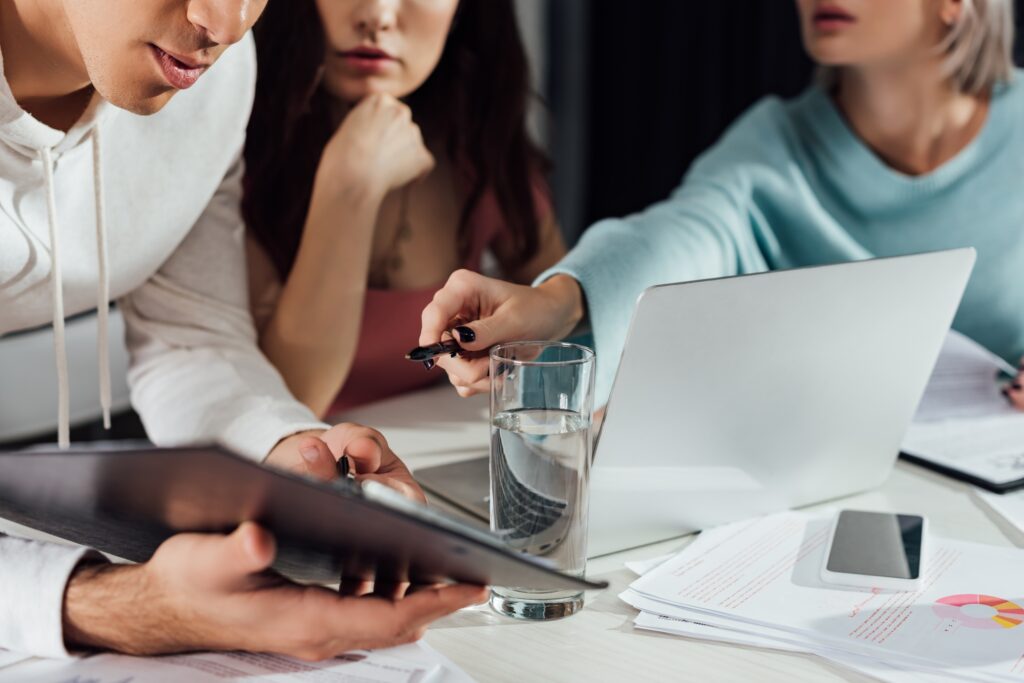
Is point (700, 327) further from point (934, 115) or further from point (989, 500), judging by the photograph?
point (934, 115)

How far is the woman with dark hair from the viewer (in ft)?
4.49

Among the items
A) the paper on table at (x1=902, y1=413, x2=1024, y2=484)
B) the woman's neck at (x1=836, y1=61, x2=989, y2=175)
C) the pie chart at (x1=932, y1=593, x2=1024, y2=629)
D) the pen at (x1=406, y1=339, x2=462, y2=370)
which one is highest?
the woman's neck at (x1=836, y1=61, x2=989, y2=175)

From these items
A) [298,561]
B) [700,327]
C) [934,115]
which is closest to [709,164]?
[934,115]

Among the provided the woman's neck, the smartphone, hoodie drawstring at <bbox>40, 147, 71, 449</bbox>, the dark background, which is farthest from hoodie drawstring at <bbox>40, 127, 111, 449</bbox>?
the dark background

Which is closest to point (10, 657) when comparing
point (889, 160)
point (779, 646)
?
point (779, 646)

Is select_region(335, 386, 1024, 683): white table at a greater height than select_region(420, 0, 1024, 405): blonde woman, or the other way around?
select_region(420, 0, 1024, 405): blonde woman

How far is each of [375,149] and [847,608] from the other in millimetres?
870

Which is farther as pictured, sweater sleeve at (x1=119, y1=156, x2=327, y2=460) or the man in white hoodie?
sweater sleeve at (x1=119, y1=156, x2=327, y2=460)

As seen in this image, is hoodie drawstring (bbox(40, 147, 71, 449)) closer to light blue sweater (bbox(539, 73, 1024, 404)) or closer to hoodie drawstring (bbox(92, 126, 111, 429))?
hoodie drawstring (bbox(92, 126, 111, 429))

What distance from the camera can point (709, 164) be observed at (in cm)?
159

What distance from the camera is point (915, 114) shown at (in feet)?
5.16

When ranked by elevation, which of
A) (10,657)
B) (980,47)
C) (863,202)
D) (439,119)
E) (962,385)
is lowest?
(10,657)

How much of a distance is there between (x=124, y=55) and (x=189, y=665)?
1.53 feet

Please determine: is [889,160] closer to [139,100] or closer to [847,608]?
[847,608]
